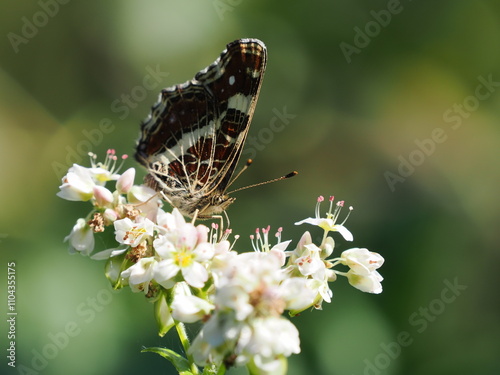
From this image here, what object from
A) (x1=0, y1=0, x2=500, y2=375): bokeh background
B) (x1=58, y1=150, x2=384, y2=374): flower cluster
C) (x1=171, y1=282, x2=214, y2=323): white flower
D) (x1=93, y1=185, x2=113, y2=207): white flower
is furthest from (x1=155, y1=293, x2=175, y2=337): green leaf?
(x1=0, y1=0, x2=500, y2=375): bokeh background

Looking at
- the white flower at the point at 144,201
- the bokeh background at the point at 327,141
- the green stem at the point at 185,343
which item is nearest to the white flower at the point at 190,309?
the green stem at the point at 185,343

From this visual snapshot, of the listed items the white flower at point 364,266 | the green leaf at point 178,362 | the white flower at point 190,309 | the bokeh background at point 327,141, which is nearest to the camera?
the white flower at point 190,309

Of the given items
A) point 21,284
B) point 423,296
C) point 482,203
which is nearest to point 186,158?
point 21,284

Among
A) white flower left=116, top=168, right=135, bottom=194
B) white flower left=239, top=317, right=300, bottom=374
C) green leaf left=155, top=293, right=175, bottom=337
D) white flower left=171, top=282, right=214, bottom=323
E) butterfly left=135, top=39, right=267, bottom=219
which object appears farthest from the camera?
butterfly left=135, top=39, right=267, bottom=219

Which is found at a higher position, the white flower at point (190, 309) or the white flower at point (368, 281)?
the white flower at point (368, 281)

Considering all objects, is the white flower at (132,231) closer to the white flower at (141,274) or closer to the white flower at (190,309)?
the white flower at (141,274)

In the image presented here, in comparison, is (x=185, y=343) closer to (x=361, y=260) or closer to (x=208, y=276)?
(x=208, y=276)

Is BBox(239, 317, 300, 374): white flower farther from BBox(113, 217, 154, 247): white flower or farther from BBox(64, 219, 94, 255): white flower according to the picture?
BBox(64, 219, 94, 255): white flower
